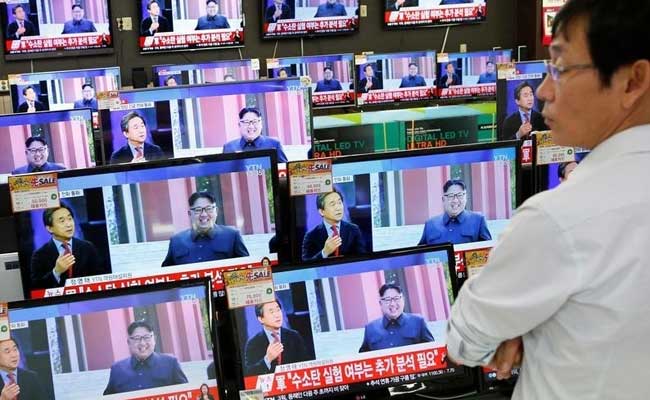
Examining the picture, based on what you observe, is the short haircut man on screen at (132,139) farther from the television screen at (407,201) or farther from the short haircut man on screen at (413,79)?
the short haircut man on screen at (413,79)

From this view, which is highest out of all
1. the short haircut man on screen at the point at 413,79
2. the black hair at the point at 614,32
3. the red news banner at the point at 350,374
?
the black hair at the point at 614,32

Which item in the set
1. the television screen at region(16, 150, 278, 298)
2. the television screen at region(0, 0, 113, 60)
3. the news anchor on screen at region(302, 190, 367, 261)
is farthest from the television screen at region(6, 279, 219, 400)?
the television screen at region(0, 0, 113, 60)

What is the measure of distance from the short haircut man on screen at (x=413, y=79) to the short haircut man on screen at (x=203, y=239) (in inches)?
210

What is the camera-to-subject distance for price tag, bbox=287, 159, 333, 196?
2.02 metres

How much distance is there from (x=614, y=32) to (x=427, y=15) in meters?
6.93

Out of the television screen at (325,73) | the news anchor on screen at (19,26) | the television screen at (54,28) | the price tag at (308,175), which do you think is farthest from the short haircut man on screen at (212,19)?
the price tag at (308,175)

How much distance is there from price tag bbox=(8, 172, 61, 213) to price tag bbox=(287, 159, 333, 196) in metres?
0.57

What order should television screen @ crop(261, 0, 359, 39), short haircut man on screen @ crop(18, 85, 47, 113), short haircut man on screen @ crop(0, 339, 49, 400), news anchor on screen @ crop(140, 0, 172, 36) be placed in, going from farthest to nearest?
1. television screen @ crop(261, 0, 359, 39)
2. news anchor on screen @ crop(140, 0, 172, 36)
3. short haircut man on screen @ crop(18, 85, 47, 113)
4. short haircut man on screen @ crop(0, 339, 49, 400)

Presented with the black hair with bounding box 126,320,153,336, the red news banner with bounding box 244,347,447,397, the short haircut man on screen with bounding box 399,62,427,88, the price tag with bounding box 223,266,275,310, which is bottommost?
the red news banner with bounding box 244,347,447,397

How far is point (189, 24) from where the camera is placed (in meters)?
7.07

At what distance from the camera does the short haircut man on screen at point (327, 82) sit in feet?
22.9

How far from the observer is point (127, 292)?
1.65 metres

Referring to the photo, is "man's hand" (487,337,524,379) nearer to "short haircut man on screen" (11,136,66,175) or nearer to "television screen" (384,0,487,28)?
"short haircut man on screen" (11,136,66,175)

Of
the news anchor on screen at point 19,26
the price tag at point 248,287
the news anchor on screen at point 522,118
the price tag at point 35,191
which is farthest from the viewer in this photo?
the news anchor on screen at point 19,26
